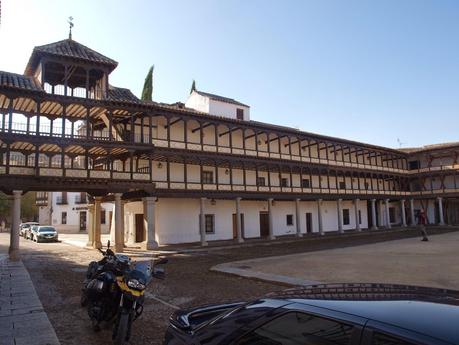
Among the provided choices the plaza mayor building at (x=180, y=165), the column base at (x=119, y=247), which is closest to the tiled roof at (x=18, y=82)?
the plaza mayor building at (x=180, y=165)

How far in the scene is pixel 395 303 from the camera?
2.51m

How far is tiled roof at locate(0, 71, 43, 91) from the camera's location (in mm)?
21656

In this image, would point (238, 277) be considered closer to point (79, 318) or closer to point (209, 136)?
point (79, 318)

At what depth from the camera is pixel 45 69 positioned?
24500 millimetres

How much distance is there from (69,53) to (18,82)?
3528 mm

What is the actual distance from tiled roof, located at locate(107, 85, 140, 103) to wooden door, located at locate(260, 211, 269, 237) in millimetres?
16591

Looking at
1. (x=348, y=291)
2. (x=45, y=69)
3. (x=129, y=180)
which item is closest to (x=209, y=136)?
(x=129, y=180)

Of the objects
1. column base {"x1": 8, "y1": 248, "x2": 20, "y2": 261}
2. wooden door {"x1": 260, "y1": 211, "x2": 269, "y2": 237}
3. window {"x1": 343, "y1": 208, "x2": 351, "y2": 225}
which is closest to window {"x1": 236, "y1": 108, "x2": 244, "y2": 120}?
wooden door {"x1": 260, "y1": 211, "x2": 269, "y2": 237}

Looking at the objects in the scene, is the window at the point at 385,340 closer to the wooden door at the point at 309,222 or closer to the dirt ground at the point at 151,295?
the dirt ground at the point at 151,295

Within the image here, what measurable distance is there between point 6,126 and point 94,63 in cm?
645

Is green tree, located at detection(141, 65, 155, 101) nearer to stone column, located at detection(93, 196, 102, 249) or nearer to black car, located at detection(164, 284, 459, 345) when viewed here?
stone column, located at detection(93, 196, 102, 249)

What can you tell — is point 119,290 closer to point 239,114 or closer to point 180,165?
point 180,165

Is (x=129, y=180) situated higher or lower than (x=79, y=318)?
higher

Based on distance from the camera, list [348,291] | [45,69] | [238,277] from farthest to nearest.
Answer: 1. [45,69]
2. [238,277]
3. [348,291]
